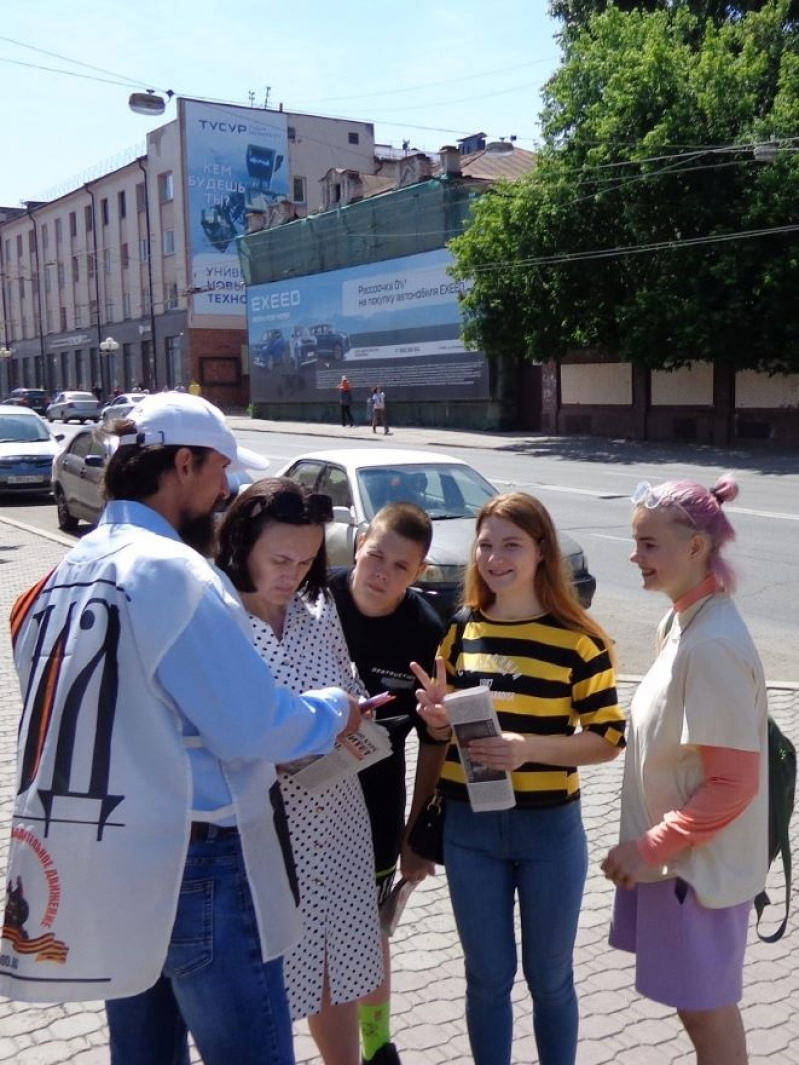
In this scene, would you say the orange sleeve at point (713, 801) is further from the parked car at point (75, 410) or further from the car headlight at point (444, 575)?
the parked car at point (75, 410)

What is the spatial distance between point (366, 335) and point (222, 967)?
129ft

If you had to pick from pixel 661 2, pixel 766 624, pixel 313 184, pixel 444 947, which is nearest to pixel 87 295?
pixel 313 184

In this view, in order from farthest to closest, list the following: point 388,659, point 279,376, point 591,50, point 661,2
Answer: point 279,376, point 661,2, point 591,50, point 388,659

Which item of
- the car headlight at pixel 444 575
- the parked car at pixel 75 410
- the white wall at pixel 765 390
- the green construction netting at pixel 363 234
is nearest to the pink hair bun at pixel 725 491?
the car headlight at pixel 444 575

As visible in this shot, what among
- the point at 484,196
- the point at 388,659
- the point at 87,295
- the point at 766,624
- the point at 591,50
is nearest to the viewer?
the point at 388,659

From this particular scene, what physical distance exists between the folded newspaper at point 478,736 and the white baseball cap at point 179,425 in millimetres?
772

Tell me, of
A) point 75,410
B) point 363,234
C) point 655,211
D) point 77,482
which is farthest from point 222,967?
point 75,410

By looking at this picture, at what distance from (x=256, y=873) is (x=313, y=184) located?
59852 millimetres

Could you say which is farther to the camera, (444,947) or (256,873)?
(444,947)

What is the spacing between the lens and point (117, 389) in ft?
195

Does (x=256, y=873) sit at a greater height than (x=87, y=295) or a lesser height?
lesser

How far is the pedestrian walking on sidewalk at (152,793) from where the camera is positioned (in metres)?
1.83

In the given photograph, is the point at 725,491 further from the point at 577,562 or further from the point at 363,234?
the point at 363,234

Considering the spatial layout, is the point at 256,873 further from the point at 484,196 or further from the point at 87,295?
the point at 87,295
